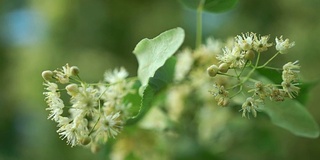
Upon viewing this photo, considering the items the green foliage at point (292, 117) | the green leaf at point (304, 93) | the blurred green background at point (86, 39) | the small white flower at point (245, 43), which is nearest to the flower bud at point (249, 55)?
the small white flower at point (245, 43)

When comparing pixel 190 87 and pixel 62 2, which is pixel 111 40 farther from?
pixel 190 87

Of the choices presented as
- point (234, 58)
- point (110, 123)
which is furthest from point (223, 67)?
point (110, 123)

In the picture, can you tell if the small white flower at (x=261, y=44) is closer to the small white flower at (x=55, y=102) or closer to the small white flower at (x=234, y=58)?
the small white flower at (x=234, y=58)

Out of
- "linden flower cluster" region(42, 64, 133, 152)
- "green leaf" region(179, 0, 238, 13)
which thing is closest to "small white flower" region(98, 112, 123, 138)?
"linden flower cluster" region(42, 64, 133, 152)

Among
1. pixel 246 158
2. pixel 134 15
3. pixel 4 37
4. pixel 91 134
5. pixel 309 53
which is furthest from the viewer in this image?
pixel 4 37

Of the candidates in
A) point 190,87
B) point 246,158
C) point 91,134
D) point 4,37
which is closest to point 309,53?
point 246,158

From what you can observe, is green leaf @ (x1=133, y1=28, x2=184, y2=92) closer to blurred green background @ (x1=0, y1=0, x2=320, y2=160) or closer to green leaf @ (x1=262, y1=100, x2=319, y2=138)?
green leaf @ (x1=262, y1=100, x2=319, y2=138)

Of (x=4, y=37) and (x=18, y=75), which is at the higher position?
(x=4, y=37)
